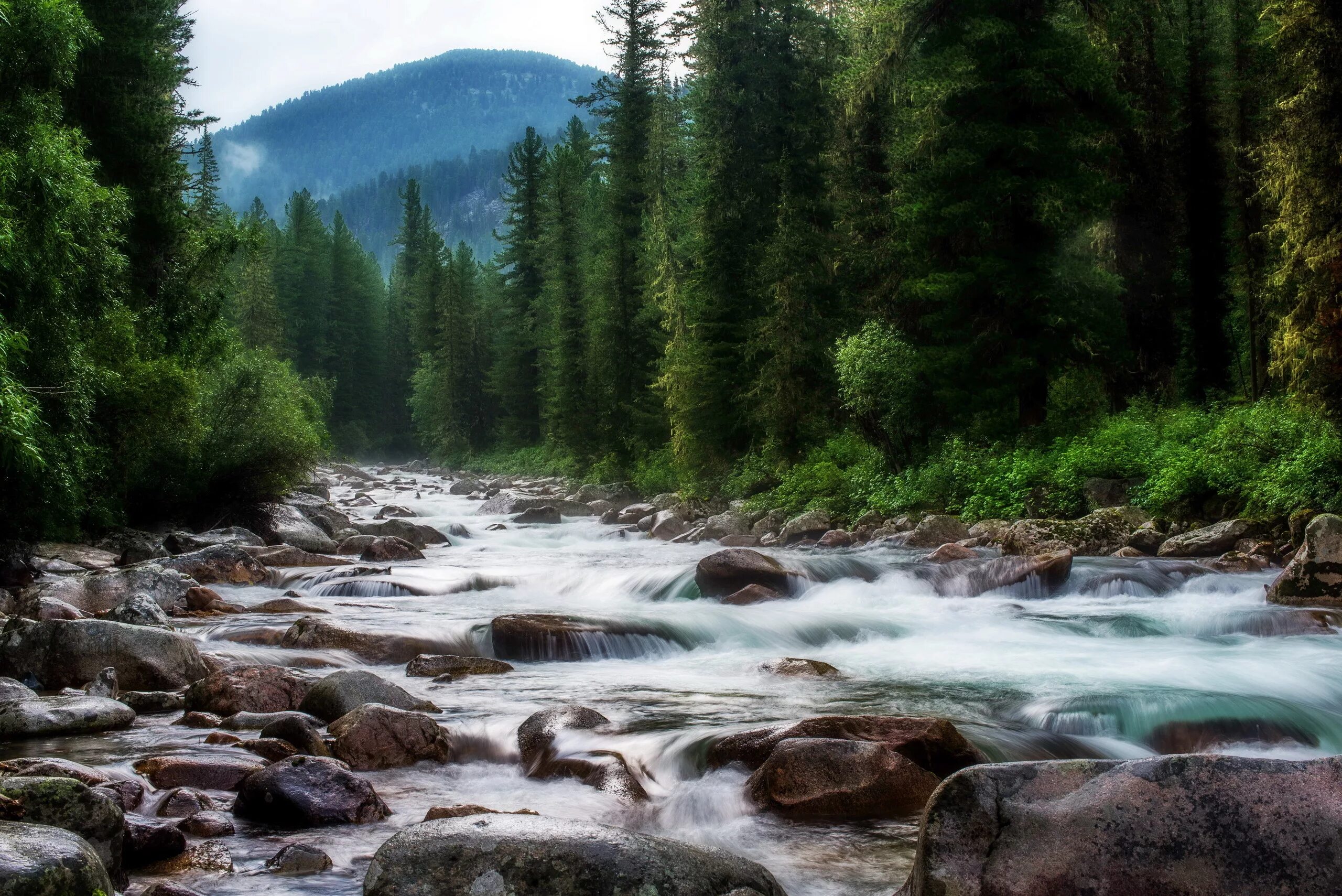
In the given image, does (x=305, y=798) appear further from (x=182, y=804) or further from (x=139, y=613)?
(x=139, y=613)

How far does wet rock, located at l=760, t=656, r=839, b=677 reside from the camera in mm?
10117

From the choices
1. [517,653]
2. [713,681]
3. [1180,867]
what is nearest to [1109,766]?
[1180,867]

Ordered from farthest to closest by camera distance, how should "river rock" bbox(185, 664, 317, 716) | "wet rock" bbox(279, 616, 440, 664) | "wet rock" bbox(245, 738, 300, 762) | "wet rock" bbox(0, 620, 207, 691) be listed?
"wet rock" bbox(279, 616, 440, 664) < "wet rock" bbox(0, 620, 207, 691) < "river rock" bbox(185, 664, 317, 716) < "wet rock" bbox(245, 738, 300, 762)

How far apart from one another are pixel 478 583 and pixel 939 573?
24.1 ft

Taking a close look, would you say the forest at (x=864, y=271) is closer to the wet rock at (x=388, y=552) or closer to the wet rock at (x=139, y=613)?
the wet rock at (x=139, y=613)

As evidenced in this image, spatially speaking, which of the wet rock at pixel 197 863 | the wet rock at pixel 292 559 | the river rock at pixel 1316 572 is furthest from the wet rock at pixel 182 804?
the wet rock at pixel 292 559

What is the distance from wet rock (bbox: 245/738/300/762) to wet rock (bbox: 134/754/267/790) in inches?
10.4

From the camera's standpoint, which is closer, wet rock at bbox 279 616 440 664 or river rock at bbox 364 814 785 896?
river rock at bbox 364 814 785 896

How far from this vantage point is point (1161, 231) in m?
27.5

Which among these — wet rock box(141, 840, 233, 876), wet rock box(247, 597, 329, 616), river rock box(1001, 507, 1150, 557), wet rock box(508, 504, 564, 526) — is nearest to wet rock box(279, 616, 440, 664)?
wet rock box(247, 597, 329, 616)

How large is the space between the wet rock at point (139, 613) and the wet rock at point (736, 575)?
7181mm

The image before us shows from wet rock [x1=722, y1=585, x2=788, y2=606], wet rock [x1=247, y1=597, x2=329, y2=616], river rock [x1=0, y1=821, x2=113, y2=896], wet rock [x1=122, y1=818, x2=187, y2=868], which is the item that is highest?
river rock [x1=0, y1=821, x2=113, y2=896]

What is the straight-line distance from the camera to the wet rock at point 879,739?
6570 mm

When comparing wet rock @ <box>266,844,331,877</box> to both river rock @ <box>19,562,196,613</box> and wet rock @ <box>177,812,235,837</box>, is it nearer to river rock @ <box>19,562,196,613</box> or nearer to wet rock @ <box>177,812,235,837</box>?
wet rock @ <box>177,812,235,837</box>
